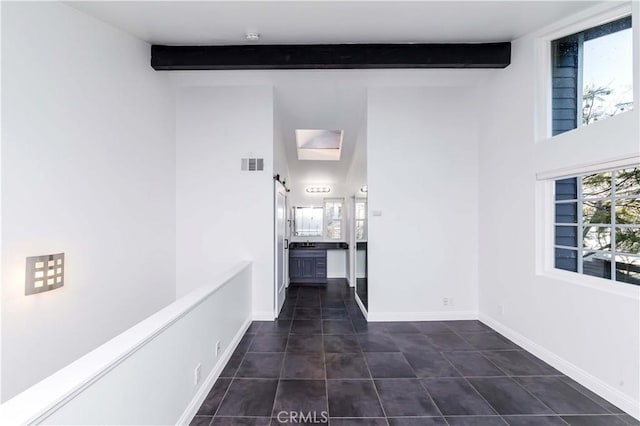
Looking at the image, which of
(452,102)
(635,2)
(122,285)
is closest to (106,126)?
(122,285)

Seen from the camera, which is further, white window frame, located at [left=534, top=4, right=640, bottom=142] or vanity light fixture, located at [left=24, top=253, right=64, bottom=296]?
white window frame, located at [left=534, top=4, right=640, bottom=142]

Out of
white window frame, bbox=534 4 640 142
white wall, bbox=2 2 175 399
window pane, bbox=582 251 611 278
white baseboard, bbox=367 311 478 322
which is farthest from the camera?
white baseboard, bbox=367 311 478 322

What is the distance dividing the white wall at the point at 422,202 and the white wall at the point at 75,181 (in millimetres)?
2861

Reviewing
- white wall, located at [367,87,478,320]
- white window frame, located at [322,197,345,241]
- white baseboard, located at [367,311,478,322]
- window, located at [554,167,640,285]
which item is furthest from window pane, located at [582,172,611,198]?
white window frame, located at [322,197,345,241]

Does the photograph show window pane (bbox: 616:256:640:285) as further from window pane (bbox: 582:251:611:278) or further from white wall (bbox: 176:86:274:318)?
white wall (bbox: 176:86:274:318)

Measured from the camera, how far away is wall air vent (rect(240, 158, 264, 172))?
411 centimetres

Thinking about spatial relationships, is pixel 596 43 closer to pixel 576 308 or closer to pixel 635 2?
pixel 635 2

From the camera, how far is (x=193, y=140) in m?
4.12

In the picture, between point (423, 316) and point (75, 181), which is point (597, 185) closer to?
point (423, 316)

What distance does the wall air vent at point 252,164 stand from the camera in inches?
162

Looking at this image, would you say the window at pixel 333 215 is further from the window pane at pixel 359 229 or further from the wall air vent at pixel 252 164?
the wall air vent at pixel 252 164

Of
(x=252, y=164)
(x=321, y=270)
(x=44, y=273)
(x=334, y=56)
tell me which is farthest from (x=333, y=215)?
(x=44, y=273)

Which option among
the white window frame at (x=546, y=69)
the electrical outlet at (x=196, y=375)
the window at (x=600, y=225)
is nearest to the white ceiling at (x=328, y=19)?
the white window frame at (x=546, y=69)

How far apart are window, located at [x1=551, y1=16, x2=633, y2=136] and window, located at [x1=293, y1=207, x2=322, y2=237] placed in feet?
16.1
